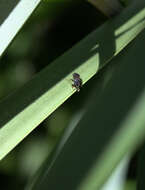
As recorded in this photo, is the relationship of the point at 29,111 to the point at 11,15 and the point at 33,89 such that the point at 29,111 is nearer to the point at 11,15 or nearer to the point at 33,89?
the point at 33,89

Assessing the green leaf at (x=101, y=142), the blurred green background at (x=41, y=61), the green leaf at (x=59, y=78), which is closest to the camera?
the green leaf at (x=101, y=142)

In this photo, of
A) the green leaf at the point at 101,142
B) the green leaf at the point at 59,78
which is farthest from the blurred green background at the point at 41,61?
the green leaf at the point at 101,142

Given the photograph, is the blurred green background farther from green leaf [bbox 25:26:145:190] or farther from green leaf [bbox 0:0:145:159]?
green leaf [bbox 25:26:145:190]

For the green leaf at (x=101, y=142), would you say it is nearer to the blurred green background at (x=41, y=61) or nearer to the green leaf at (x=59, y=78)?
the green leaf at (x=59, y=78)

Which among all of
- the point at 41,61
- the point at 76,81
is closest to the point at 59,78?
the point at 76,81

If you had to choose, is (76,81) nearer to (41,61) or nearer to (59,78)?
(59,78)

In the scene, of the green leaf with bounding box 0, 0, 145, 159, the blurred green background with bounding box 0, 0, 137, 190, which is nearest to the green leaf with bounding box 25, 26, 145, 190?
the green leaf with bounding box 0, 0, 145, 159
